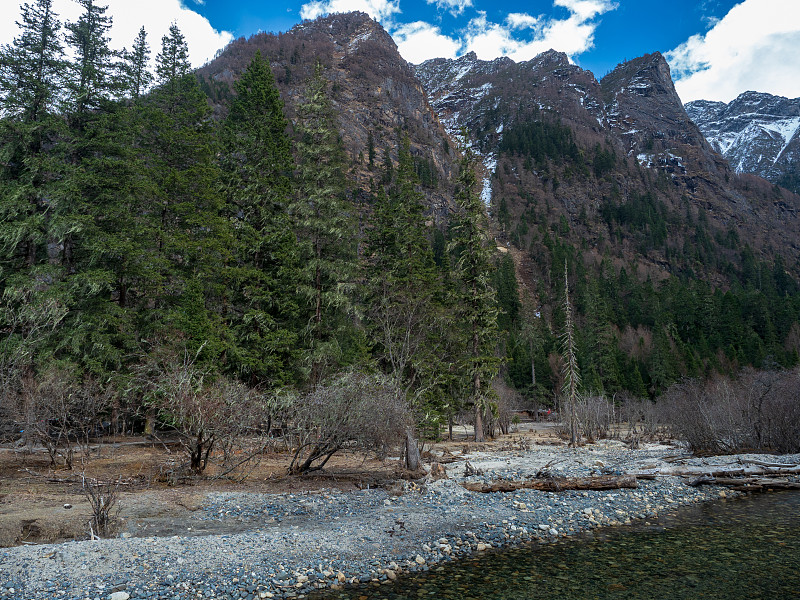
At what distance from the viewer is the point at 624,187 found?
146 meters

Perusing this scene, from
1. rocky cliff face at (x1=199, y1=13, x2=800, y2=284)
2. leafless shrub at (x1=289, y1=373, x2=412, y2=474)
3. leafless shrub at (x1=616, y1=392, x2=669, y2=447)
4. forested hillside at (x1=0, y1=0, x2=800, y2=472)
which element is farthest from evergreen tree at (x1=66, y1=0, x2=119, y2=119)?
rocky cliff face at (x1=199, y1=13, x2=800, y2=284)

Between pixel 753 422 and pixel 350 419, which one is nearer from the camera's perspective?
pixel 350 419

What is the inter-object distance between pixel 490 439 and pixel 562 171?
134 m

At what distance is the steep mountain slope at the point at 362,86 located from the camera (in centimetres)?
10388

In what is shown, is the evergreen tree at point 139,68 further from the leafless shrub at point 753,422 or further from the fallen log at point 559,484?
the leafless shrub at point 753,422

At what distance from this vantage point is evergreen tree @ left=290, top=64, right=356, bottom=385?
23.4 meters

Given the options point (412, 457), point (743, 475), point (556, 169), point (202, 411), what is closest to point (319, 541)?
point (202, 411)

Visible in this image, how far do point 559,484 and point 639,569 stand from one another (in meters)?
5.72

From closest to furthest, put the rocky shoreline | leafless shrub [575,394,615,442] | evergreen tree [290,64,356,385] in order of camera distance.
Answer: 1. the rocky shoreline
2. evergreen tree [290,64,356,385]
3. leafless shrub [575,394,615,442]

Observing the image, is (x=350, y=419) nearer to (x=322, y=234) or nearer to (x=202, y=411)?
(x=202, y=411)

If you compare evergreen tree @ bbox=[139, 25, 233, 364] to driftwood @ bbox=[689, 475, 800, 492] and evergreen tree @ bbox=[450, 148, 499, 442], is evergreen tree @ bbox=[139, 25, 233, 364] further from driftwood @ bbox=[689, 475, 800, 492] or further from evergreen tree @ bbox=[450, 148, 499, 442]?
driftwood @ bbox=[689, 475, 800, 492]

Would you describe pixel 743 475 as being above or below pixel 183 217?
below

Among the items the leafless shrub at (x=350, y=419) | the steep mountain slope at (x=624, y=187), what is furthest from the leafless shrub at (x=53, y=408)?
the steep mountain slope at (x=624, y=187)

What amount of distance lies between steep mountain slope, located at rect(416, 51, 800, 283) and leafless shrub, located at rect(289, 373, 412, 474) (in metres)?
99.7
